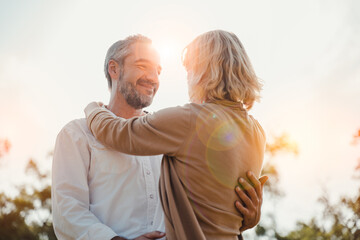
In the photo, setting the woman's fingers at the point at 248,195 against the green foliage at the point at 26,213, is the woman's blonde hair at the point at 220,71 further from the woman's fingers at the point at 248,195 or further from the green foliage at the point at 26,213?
the green foliage at the point at 26,213

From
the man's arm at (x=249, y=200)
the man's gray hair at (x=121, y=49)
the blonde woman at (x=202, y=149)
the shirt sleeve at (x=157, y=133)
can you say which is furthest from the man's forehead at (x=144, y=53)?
the man's arm at (x=249, y=200)

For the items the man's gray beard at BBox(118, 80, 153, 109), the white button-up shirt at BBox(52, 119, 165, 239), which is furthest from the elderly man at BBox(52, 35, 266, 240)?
the man's gray beard at BBox(118, 80, 153, 109)

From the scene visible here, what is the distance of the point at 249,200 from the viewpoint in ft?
7.69

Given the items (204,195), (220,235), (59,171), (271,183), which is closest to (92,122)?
(59,171)

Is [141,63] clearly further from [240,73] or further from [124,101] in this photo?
[240,73]

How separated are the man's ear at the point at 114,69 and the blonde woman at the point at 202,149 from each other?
1296mm

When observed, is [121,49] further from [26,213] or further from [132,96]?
[26,213]

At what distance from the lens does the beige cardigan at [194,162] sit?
2156 millimetres

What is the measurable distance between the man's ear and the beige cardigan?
4.71ft

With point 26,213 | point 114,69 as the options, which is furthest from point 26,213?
point 114,69

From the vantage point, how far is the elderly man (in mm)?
2502

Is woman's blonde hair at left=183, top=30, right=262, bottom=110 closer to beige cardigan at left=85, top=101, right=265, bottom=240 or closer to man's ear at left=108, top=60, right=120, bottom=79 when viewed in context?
beige cardigan at left=85, top=101, right=265, bottom=240

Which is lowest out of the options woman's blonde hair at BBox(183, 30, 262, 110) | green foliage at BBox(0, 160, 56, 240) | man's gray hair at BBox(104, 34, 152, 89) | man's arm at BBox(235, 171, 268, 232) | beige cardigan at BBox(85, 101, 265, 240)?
green foliage at BBox(0, 160, 56, 240)

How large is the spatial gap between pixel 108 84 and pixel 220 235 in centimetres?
218
